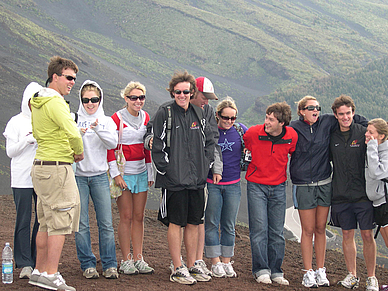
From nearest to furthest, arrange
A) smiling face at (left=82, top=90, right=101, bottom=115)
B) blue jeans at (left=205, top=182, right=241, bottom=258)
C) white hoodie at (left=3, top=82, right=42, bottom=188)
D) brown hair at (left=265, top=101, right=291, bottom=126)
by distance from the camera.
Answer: white hoodie at (left=3, top=82, right=42, bottom=188)
smiling face at (left=82, top=90, right=101, bottom=115)
brown hair at (left=265, top=101, right=291, bottom=126)
blue jeans at (left=205, top=182, right=241, bottom=258)

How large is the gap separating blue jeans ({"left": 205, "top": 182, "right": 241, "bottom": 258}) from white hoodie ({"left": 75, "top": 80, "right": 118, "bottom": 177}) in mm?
1222

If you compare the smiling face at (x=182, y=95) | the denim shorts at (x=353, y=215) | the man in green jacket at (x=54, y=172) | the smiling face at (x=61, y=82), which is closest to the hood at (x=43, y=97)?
the man in green jacket at (x=54, y=172)

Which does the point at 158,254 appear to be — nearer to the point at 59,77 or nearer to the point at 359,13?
the point at 59,77

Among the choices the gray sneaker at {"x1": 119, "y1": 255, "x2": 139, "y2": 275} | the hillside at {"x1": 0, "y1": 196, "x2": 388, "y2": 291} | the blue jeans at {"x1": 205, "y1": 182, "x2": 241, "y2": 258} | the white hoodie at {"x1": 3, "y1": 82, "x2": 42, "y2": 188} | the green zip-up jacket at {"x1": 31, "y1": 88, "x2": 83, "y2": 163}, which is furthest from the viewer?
the blue jeans at {"x1": 205, "y1": 182, "x2": 241, "y2": 258}

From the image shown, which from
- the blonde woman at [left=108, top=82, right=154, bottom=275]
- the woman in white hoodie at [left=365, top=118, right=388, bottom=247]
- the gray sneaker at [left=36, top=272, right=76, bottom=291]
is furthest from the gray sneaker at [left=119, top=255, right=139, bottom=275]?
the woman in white hoodie at [left=365, top=118, right=388, bottom=247]

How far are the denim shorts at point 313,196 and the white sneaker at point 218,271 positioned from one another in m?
1.13

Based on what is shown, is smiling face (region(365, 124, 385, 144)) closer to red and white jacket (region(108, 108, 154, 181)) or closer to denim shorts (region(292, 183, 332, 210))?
denim shorts (region(292, 183, 332, 210))

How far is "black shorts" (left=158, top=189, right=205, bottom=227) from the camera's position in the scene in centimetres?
428

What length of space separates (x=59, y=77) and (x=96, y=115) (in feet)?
2.21

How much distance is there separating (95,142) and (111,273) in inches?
53.4

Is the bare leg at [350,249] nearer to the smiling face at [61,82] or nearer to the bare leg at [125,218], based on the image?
the bare leg at [125,218]

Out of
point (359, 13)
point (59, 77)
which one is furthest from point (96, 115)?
point (359, 13)

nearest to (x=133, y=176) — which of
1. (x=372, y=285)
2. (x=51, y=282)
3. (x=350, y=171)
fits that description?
(x=51, y=282)

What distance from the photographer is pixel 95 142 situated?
173 inches
